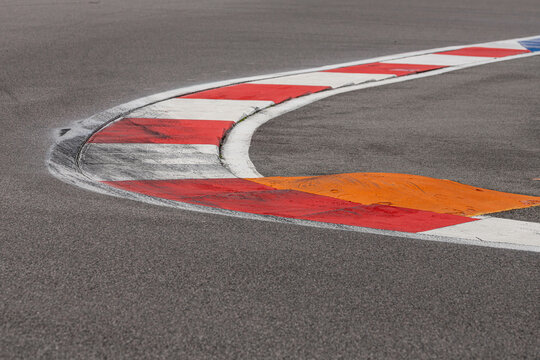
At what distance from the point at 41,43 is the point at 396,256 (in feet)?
27.3

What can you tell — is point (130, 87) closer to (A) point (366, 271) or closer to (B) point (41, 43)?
(B) point (41, 43)

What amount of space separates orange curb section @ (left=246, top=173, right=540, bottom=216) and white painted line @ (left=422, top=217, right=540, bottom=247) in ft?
0.68

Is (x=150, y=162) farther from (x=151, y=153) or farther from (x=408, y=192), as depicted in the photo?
(x=408, y=192)

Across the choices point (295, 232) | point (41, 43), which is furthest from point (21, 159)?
point (41, 43)

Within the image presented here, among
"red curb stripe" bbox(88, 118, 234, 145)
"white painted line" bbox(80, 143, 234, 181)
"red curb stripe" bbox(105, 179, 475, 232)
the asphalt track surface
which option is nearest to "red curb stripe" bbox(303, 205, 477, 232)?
"red curb stripe" bbox(105, 179, 475, 232)

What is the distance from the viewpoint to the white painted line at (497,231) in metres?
3.82

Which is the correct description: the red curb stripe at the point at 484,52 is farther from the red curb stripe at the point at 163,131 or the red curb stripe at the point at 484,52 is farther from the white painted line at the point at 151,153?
the white painted line at the point at 151,153

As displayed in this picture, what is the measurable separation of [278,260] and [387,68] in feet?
21.3

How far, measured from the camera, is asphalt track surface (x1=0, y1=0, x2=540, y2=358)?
2660 millimetres

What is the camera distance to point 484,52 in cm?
1098

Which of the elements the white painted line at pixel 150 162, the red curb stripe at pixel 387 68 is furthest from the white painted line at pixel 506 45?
the white painted line at pixel 150 162

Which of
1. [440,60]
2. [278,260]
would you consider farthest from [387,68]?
[278,260]

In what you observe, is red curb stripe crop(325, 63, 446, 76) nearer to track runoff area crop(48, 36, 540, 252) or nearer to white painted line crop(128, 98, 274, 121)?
track runoff area crop(48, 36, 540, 252)

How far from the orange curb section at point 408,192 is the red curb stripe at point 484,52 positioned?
632 cm
